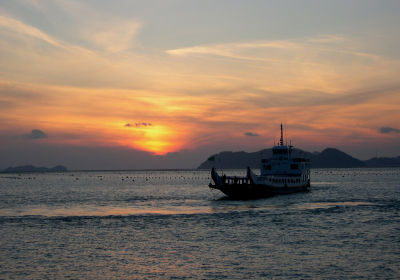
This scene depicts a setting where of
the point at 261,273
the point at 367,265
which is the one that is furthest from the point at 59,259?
the point at 367,265

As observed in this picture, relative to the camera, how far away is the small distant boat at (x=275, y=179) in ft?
248

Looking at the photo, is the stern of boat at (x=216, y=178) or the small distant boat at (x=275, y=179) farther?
the stern of boat at (x=216, y=178)

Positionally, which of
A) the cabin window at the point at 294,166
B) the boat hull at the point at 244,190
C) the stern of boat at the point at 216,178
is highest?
the cabin window at the point at 294,166

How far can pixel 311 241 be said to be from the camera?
111 ft

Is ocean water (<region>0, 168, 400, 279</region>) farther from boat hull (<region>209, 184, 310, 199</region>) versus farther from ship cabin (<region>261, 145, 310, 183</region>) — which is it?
ship cabin (<region>261, 145, 310, 183</region>)

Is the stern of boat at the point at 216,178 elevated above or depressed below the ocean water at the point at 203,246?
above

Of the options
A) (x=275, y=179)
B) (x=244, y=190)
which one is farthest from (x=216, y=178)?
(x=275, y=179)

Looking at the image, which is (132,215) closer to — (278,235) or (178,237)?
(178,237)

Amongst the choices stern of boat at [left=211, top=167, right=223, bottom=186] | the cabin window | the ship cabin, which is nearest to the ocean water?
stern of boat at [left=211, top=167, right=223, bottom=186]

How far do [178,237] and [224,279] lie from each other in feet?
43.8

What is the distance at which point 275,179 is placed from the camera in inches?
3408

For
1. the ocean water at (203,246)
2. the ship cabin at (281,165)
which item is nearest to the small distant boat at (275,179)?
the ship cabin at (281,165)

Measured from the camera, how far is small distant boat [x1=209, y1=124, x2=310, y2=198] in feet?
248

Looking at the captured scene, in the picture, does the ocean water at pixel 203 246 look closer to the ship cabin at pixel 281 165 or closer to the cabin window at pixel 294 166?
the ship cabin at pixel 281 165
